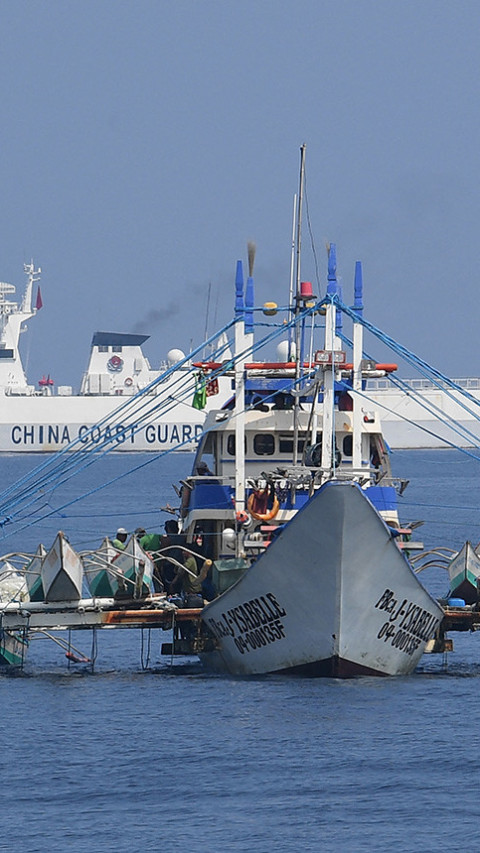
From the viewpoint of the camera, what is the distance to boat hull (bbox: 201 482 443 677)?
87.6ft

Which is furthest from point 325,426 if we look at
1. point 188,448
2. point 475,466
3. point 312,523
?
point 188,448

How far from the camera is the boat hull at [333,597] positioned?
26688 mm

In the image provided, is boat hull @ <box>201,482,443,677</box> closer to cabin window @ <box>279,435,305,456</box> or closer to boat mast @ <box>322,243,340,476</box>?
boat mast @ <box>322,243,340,476</box>

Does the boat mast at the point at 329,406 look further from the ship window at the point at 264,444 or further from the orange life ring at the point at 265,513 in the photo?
the ship window at the point at 264,444

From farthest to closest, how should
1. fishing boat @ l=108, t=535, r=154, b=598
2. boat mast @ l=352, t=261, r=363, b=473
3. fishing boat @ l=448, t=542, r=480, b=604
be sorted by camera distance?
boat mast @ l=352, t=261, r=363, b=473
fishing boat @ l=448, t=542, r=480, b=604
fishing boat @ l=108, t=535, r=154, b=598

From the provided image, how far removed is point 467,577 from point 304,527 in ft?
16.4

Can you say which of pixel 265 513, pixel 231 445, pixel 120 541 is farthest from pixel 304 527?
pixel 120 541

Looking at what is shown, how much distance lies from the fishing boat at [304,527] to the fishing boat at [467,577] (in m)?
1.45

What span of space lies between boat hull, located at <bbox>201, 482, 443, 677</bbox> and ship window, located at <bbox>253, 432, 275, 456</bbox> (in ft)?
15.7

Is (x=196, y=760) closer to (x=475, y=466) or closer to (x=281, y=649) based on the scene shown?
(x=281, y=649)

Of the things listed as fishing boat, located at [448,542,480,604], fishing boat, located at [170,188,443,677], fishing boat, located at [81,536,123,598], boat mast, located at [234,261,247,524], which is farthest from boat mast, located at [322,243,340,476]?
fishing boat, located at [81,536,123,598]

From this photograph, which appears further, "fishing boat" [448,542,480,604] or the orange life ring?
"fishing boat" [448,542,480,604]

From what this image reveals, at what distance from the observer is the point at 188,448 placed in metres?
137

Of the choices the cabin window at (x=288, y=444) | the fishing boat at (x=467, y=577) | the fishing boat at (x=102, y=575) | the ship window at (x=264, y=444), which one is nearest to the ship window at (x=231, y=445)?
the ship window at (x=264, y=444)
